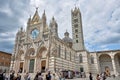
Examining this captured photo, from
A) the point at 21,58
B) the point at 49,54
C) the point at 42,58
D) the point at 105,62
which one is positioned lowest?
the point at 105,62

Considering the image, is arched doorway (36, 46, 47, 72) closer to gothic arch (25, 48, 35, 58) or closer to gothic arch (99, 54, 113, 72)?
gothic arch (25, 48, 35, 58)

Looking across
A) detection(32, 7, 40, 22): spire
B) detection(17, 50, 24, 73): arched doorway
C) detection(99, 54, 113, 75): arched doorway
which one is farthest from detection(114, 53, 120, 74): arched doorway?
detection(17, 50, 24, 73): arched doorway

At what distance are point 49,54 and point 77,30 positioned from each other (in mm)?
20012

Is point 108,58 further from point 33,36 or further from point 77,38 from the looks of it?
point 33,36

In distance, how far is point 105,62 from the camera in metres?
37.6

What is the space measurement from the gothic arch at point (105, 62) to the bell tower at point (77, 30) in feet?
25.6

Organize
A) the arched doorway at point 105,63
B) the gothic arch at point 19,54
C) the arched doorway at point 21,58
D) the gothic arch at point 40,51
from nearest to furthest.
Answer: the gothic arch at point 40,51
the arched doorway at point 21,58
the gothic arch at point 19,54
the arched doorway at point 105,63

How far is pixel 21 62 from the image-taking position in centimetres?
2662

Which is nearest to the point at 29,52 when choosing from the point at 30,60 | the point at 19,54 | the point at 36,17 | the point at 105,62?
the point at 30,60

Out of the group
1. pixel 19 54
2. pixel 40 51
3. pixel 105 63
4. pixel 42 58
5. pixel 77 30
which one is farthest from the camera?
pixel 77 30

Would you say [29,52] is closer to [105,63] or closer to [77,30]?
[77,30]

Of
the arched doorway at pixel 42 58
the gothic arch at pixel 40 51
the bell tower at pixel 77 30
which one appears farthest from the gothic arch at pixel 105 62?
the gothic arch at pixel 40 51

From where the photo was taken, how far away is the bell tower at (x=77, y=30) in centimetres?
3712

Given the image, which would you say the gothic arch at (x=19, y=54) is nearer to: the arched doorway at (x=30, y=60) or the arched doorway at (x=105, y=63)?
the arched doorway at (x=30, y=60)
